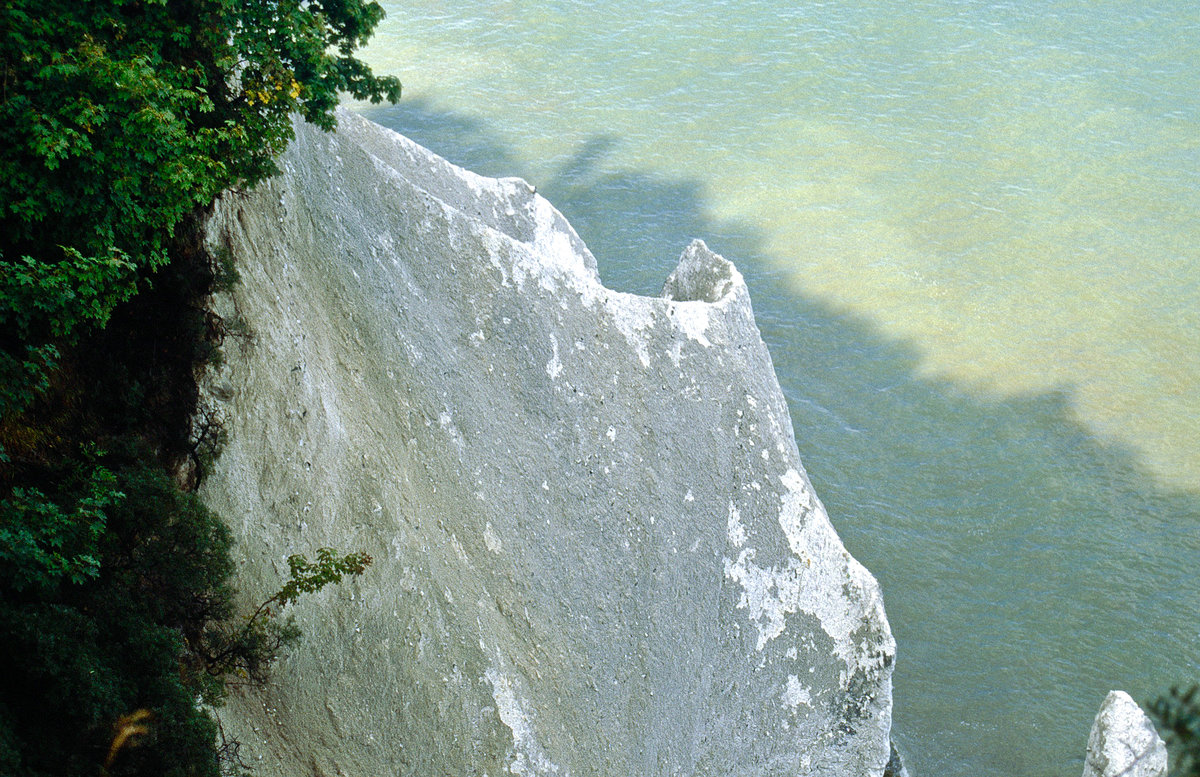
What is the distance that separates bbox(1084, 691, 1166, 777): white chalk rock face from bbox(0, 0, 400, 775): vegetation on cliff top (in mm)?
9853

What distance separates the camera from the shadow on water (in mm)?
15914

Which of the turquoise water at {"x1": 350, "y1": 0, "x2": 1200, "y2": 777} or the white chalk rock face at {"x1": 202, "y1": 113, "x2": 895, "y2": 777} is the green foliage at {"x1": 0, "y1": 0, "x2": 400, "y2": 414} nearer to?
the white chalk rock face at {"x1": 202, "y1": 113, "x2": 895, "y2": 777}

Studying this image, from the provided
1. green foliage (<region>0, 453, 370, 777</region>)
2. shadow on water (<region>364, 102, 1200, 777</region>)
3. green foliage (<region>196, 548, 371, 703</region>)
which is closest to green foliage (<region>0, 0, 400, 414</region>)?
green foliage (<region>0, 453, 370, 777</region>)

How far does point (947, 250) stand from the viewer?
86.7ft

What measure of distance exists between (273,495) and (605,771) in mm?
4573

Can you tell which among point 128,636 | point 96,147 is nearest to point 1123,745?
point 128,636

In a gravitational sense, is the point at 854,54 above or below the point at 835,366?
above

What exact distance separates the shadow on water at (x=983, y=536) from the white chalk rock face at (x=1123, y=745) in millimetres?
2369

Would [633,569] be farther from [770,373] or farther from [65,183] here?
[65,183]

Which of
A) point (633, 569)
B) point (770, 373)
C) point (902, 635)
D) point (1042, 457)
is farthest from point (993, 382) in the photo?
point (633, 569)

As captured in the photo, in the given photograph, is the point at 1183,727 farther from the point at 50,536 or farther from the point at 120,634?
the point at 50,536

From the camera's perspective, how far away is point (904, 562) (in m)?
18.4

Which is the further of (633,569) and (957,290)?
(957,290)

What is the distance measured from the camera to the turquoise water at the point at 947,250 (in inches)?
686
